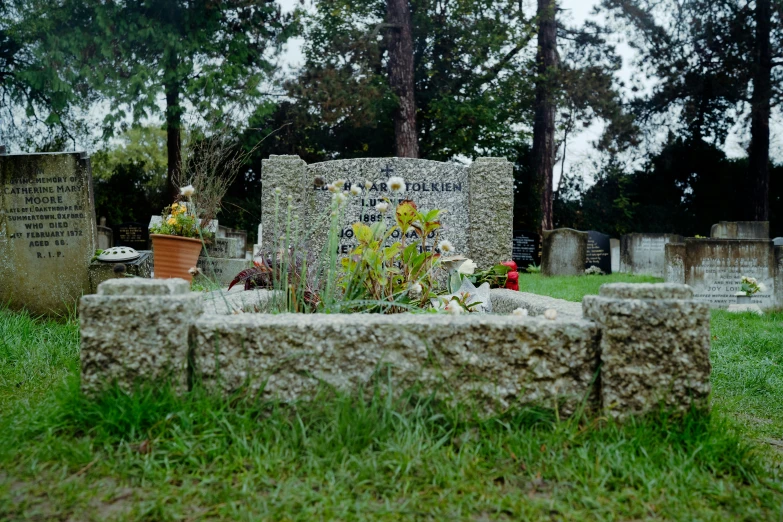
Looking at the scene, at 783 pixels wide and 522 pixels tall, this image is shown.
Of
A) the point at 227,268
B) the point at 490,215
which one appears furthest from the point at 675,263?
the point at 227,268

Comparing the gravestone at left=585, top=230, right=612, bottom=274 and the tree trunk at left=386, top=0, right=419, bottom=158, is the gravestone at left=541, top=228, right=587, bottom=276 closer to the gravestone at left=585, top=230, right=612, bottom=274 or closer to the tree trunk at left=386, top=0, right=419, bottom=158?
the gravestone at left=585, top=230, right=612, bottom=274

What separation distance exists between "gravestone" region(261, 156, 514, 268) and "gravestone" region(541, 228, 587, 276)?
7358 mm

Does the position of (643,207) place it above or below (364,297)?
above

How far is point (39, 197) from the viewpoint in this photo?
4918 millimetres

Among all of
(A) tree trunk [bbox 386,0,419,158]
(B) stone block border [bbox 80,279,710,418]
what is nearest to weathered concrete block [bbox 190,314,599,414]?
(B) stone block border [bbox 80,279,710,418]

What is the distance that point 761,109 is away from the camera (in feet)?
51.9

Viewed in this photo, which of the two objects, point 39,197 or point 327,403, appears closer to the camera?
point 327,403

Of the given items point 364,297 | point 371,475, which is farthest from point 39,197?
point 371,475

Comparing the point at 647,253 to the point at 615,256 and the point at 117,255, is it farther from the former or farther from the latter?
the point at 117,255

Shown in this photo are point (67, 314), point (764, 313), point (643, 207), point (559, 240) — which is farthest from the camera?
point (643, 207)

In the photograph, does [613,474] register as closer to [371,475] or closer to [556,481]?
[556,481]

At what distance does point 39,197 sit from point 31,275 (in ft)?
2.10

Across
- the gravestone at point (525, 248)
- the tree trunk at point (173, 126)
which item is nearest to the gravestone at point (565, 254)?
the gravestone at point (525, 248)

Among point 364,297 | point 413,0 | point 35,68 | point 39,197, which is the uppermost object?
point 413,0
